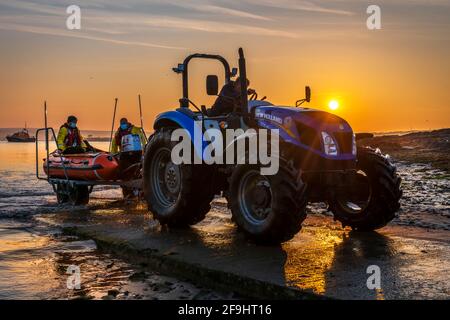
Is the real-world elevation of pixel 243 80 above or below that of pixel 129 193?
above

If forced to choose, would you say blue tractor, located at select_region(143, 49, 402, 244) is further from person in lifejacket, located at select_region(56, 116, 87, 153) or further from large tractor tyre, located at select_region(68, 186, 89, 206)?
person in lifejacket, located at select_region(56, 116, 87, 153)

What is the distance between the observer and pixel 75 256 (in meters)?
6.50

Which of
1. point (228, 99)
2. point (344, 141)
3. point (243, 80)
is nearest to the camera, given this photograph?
point (344, 141)

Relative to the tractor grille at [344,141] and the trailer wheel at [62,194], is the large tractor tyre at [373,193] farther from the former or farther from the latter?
the trailer wheel at [62,194]

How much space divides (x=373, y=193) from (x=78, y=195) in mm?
6751

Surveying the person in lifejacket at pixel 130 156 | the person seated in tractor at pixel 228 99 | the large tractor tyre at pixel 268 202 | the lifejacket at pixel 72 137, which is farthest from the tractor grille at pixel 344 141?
the lifejacket at pixel 72 137

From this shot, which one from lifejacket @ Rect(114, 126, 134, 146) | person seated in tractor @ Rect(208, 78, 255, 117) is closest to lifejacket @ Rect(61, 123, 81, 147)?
lifejacket @ Rect(114, 126, 134, 146)

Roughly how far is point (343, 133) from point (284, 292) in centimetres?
266

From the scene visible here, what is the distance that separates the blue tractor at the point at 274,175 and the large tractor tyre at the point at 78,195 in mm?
3701

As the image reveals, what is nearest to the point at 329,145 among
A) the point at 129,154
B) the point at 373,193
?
the point at 373,193

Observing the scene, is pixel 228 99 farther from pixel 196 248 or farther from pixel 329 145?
pixel 196 248

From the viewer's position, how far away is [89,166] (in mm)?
10969
